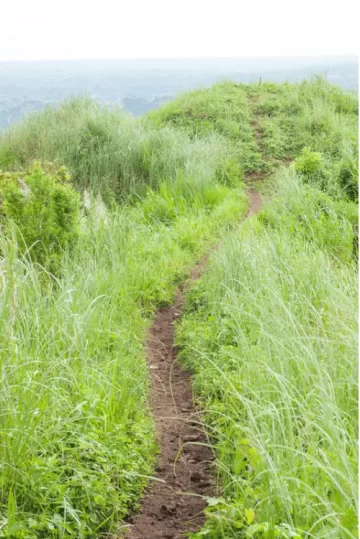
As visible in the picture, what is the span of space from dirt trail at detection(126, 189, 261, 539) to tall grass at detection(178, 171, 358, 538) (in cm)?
14

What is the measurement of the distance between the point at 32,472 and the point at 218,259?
3825 mm

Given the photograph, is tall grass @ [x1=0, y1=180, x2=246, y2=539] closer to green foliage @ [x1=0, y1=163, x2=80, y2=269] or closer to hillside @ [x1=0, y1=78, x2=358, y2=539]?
hillside @ [x1=0, y1=78, x2=358, y2=539]

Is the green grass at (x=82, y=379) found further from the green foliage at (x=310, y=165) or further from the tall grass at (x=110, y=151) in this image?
the green foliage at (x=310, y=165)

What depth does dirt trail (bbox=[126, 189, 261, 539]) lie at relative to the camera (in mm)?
3750

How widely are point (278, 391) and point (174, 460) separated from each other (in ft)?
3.45

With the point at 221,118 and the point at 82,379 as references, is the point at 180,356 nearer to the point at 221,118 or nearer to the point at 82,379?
the point at 82,379

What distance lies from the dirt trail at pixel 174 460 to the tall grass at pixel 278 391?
0.45 feet

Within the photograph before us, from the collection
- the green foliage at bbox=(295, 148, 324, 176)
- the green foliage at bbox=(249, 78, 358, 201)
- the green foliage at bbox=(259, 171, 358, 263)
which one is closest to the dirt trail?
the green foliage at bbox=(259, 171, 358, 263)

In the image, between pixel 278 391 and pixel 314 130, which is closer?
pixel 278 391

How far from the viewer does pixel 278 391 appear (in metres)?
3.68

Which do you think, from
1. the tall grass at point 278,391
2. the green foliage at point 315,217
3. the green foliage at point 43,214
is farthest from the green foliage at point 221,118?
the tall grass at point 278,391

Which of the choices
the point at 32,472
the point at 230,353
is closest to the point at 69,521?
the point at 32,472

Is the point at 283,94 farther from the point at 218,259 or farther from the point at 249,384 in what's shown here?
the point at 249,384

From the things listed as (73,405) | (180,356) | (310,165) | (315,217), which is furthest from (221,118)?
(73,405)
